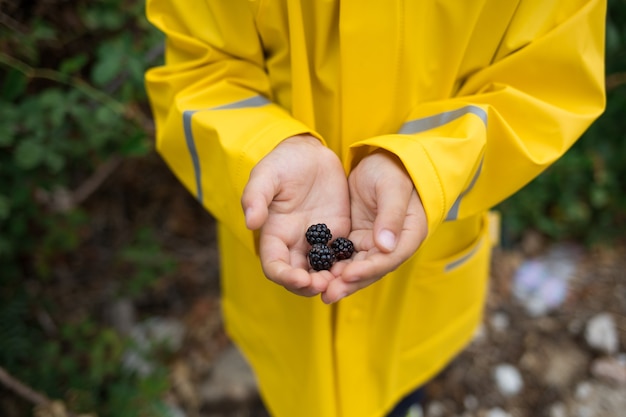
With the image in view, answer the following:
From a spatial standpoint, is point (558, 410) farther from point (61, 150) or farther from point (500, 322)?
point (61, 150)

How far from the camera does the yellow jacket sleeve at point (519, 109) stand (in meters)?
1.21

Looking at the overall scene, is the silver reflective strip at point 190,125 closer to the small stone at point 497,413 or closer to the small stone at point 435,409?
the small stone at point 435,409

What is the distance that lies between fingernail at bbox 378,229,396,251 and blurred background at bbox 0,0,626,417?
47.8 inches

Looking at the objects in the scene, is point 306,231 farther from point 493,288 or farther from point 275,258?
point 493,288

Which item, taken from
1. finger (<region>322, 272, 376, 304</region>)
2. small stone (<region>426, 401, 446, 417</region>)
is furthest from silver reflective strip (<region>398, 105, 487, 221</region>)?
small stone (<region>426, 401, 446, 417</region>)

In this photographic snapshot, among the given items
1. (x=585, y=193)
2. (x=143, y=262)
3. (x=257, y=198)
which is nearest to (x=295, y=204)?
(x=257, y=198)

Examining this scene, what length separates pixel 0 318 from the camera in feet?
7.01

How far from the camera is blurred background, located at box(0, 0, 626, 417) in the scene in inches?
78.1

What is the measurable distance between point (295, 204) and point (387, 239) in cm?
29

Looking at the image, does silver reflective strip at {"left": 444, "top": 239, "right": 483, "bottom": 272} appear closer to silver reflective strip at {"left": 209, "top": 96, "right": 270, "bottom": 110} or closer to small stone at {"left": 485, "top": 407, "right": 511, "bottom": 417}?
silver reflective strip at {"left": 209, "top": 96, "right": 270, "bottom": 110}

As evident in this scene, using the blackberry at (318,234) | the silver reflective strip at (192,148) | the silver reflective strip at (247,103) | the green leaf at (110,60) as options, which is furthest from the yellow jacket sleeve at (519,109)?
the green leaf at (110,60)

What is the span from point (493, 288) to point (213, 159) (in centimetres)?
209

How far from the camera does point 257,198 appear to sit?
1089mm

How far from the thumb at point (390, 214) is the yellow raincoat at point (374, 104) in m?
0.04
